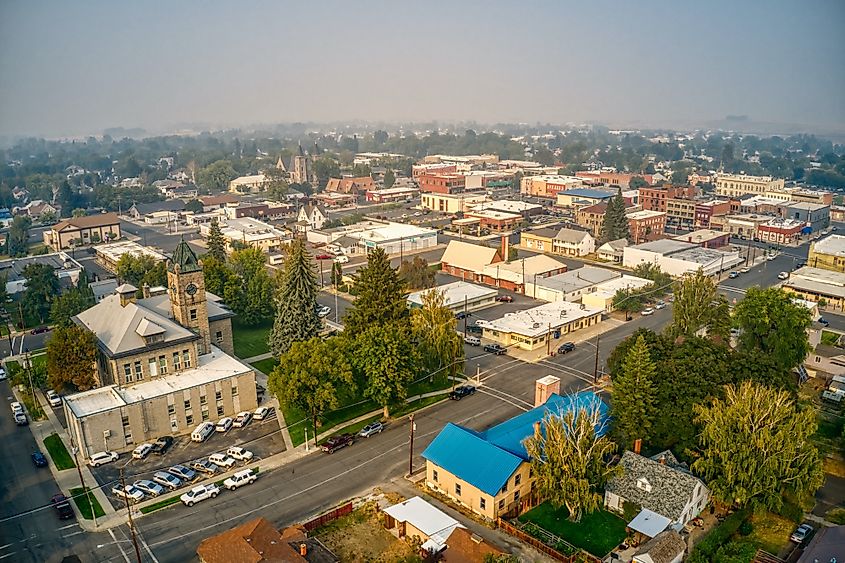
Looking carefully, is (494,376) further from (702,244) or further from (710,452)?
(702,244)

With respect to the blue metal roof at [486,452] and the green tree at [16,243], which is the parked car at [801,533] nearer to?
the blue metal roof at [486,452]

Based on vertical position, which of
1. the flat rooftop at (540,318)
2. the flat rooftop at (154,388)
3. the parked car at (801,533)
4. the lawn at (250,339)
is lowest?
the parked car at (801,533)

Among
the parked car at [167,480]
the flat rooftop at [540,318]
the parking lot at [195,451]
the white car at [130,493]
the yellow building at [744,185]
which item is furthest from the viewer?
the yellow building at [744,185]

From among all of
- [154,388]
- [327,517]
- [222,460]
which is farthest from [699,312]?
[154,388]

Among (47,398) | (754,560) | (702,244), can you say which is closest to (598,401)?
(754,560)

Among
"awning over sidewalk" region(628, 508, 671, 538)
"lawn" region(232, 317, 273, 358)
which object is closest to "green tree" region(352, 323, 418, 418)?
"lawn" region(232, 317, 273, 358)

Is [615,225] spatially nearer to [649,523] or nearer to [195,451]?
[649,523]

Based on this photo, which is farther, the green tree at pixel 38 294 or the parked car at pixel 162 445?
the green tree at pixel 38 294

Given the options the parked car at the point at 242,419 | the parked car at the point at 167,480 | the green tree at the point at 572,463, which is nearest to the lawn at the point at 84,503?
the parked car at the point at 167,480
